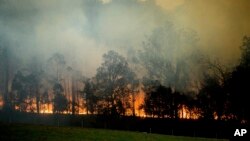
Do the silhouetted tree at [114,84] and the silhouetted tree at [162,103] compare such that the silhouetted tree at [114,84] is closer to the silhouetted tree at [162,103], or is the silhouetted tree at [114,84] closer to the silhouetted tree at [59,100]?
the silhouetted tree at [162,103]

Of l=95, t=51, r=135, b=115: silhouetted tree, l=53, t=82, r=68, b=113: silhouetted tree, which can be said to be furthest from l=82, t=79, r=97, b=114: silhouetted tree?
l=53, t=82, r=68, b=113: silhouetted tree

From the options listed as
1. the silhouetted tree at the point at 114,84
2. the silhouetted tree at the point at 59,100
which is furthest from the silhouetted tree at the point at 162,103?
the silhouetted tree at the point at 59,100

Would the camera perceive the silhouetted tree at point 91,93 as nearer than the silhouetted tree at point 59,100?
Yes

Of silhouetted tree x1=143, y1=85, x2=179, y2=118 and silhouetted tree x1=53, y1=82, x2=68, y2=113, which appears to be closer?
silhouetted tree x1=143, y1=85, x2=179, y2=118

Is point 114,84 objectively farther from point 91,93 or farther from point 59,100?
point 59,100

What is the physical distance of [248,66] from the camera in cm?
7881

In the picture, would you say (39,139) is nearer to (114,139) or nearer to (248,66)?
(114,139)

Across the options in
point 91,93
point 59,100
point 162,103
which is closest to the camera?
point 162,103

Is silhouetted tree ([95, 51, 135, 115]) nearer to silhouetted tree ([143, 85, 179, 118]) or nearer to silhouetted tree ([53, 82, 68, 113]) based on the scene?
silhouetted tree ([143, 85, 179, 118])

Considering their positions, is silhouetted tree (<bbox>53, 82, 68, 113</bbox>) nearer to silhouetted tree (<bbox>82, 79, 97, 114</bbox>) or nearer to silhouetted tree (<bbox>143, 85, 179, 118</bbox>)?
silhouetted tree (<bbox>82, 79, 97, 114</bbox>)

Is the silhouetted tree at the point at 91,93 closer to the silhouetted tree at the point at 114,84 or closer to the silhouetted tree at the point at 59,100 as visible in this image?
the silhouetted tree at the point at 114,84

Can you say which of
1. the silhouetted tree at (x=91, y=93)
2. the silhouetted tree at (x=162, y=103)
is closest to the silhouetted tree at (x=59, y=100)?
the silhouetted tree at (x=91, y=93)

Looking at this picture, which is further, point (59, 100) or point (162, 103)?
point (59, 100)

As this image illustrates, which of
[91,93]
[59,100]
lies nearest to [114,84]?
[91,93]
